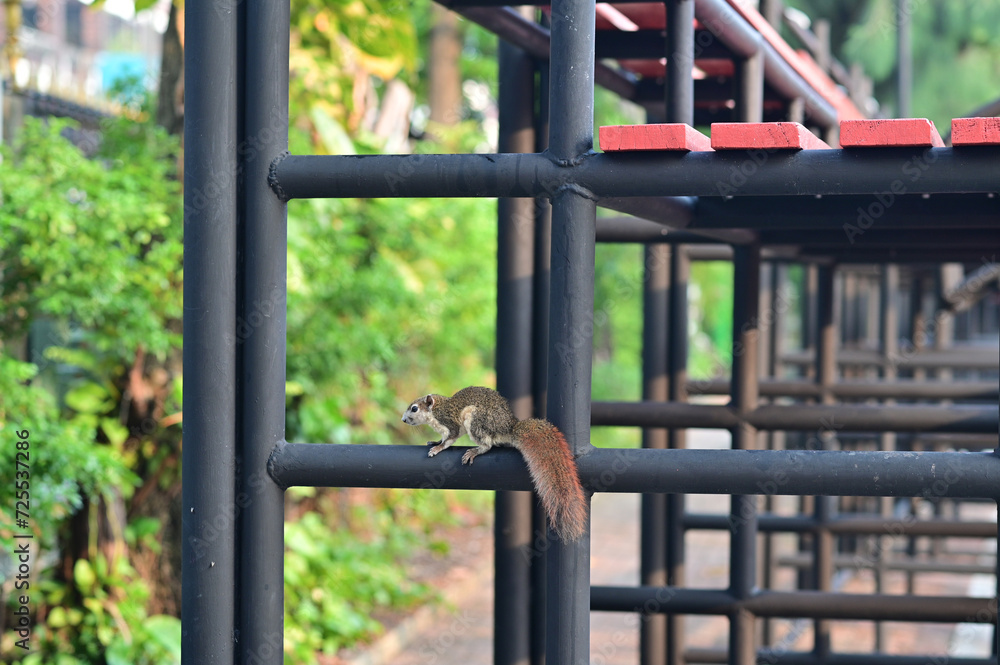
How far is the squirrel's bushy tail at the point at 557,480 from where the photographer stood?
2.06m

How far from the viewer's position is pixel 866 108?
26.1ft

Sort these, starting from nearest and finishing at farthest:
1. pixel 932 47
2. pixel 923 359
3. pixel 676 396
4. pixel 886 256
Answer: pixel 676 396, pixel 886 256, pixel 923 359, pixel 932 47

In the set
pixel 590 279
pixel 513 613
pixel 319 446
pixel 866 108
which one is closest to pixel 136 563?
pixel 513 613

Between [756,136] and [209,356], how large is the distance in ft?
3.65

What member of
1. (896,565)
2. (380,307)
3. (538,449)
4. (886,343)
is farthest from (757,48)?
(896,565)

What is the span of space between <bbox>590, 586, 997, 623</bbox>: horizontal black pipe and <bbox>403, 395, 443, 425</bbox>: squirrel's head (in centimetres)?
152

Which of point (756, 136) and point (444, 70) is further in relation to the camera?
point (444, 70)

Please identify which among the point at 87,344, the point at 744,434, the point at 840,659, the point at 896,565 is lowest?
the point at 896,565

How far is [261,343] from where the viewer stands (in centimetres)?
220

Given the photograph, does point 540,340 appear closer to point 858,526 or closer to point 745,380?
point 745,380

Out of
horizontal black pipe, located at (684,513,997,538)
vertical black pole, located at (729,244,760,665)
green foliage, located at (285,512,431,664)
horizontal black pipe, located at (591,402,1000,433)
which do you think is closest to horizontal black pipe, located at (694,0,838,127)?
vertical black pole, located at (729,244,760,665)

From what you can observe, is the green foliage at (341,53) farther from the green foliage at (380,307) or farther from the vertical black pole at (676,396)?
the vertical black pole at (676,396)

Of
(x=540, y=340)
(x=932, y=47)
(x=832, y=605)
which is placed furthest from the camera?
(x=932, y=47)

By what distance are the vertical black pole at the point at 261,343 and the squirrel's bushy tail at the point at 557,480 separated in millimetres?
527
